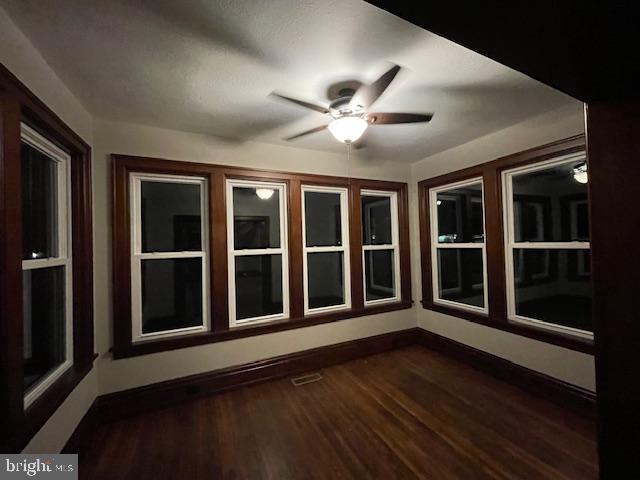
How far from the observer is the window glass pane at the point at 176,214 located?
2.53m

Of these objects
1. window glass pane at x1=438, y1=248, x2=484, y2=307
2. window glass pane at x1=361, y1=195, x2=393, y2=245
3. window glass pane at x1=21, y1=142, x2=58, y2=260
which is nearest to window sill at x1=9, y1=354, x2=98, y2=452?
window glass pane at x1=21, y1=142, x2=58, y2=260

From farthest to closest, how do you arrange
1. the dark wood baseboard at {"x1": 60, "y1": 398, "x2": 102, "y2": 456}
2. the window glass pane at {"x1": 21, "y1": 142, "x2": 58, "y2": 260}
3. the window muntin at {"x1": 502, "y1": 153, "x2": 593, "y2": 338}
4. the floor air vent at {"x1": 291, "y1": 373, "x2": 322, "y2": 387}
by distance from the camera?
the floor air vent at {"x1": 291, "y1": 373, "x2": 322, "y2": 387}
the window muntin at {"x1": 502, "y1": 153, "x2": 593, "y2": 338}
the dark wood baseboard at {"x1": 60, "y1": 398, "x2": 102, "y2": 456}
the window glass pane at {"x1": 21, "y1": 142, "x2": 58, "y2": 260}

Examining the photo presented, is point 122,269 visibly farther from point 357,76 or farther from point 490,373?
point 490,373

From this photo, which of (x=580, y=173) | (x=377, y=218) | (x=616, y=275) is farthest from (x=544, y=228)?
(x=616, y=275)

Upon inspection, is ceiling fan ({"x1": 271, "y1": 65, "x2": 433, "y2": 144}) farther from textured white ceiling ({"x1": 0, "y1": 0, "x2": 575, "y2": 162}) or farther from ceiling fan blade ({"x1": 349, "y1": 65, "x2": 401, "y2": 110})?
textured white ceiling ({"x1": 0, "y1": 0, "x2": 575, "y2": 162})

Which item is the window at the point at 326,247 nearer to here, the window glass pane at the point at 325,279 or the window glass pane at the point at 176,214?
the window glass pane at the point at 325,279

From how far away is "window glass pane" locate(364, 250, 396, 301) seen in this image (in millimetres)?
3668

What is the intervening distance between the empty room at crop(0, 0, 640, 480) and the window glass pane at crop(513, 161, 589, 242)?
0.02 meters

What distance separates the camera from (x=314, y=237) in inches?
128

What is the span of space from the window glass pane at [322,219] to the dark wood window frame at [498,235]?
52.4 inches

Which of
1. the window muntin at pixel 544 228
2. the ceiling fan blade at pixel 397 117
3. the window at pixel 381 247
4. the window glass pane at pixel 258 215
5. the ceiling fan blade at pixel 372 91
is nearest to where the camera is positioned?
the ceiling fan blade at pixel 372 91

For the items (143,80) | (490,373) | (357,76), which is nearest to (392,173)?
(357,76)

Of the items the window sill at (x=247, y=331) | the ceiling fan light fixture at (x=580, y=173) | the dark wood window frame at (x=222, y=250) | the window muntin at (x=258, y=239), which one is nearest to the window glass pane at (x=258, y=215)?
the window muntin at (x=258, y=239)

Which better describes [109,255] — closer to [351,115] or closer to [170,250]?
[170,250]
